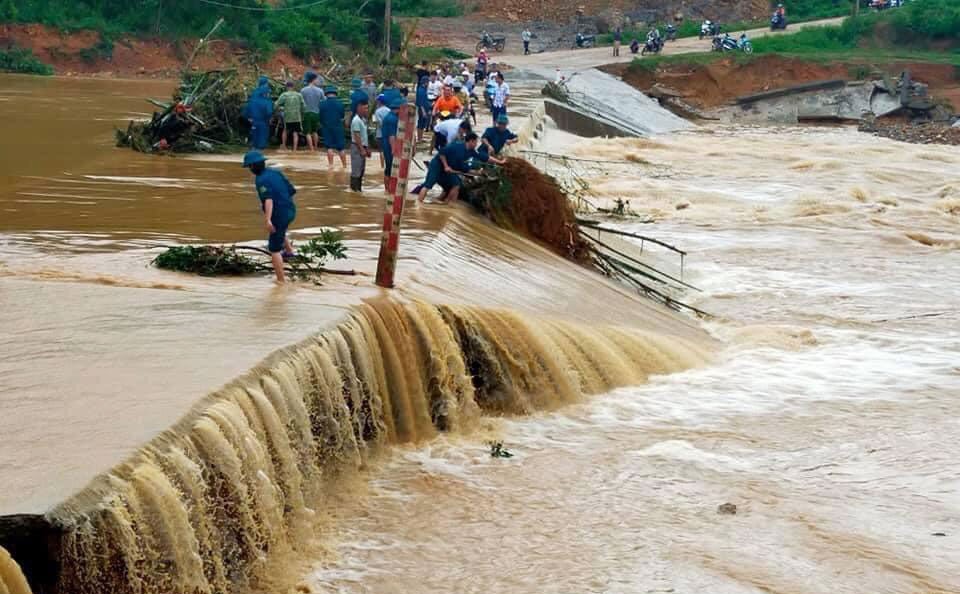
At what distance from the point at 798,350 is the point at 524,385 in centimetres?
436

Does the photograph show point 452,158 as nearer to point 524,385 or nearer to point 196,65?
point 524,385

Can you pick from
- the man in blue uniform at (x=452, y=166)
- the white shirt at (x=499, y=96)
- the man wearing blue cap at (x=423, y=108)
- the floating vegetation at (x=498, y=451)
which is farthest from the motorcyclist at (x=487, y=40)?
the floating vegetation at (x=498, y=451)

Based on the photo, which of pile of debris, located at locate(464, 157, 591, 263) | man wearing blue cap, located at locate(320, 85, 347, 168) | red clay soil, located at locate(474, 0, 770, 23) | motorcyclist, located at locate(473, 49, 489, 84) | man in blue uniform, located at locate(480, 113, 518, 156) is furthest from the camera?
red clay soil, located at locate(474, 0, 770, 23)

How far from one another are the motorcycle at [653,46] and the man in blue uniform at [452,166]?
1736 inches

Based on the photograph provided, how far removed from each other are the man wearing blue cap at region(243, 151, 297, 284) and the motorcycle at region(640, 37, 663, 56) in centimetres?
5049

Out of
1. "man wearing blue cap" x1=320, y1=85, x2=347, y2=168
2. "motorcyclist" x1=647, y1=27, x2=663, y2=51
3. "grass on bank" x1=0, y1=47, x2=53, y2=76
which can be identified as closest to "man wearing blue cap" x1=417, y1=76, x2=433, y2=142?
"man wearing blue cap" x1=320, y1=85, x2=347, y2=168

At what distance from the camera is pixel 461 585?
8.68m

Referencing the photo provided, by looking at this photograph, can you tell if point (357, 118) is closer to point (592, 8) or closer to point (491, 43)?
point (491, 43)

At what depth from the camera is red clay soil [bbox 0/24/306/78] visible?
171 ft

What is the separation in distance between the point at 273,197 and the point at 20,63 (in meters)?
40.4

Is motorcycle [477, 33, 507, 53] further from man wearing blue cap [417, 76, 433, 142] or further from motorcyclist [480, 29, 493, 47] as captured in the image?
man wearing blue cap [417, 76, 433, 142]

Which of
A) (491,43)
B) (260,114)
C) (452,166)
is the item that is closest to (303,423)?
Answer: (452,166)

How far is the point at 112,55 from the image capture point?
53031 mm

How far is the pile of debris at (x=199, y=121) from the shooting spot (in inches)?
950
